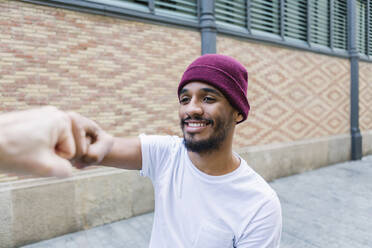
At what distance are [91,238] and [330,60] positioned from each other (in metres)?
8.42

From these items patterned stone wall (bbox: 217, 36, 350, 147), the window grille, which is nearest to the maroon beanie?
patterned stone wall (bbox: 217, 36, 350, 147)

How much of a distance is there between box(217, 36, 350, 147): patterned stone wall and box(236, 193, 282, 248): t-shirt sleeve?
5.24 m

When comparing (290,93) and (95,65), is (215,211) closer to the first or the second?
(95,65)

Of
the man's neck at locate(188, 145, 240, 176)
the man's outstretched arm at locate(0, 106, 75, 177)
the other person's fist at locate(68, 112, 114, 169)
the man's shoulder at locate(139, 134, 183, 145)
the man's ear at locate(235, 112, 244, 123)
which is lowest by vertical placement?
the man's neck at locate(188, 145, 240, 176)

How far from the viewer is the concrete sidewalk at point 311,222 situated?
13.8 ft

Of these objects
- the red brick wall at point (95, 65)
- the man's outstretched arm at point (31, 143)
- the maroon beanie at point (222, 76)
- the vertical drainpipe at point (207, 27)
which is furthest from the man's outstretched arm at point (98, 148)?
the vertical drainpipe at point (207, 27)

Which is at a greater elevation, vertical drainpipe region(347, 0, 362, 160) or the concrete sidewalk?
vertical drainpipe region(347, 0, 362, 160)

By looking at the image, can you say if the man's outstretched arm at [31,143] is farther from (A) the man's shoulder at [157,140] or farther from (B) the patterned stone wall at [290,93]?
(B) the patterned stone wall at [290,93]

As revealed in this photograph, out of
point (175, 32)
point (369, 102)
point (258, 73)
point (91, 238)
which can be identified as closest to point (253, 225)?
point (91, 238)

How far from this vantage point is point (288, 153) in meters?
7.66

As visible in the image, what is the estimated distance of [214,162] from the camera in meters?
1.62

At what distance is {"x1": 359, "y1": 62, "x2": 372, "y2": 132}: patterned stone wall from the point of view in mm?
10141

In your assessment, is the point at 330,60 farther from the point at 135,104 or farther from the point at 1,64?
the point at 1,64

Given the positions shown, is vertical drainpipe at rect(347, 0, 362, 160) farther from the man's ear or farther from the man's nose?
the man's nose
